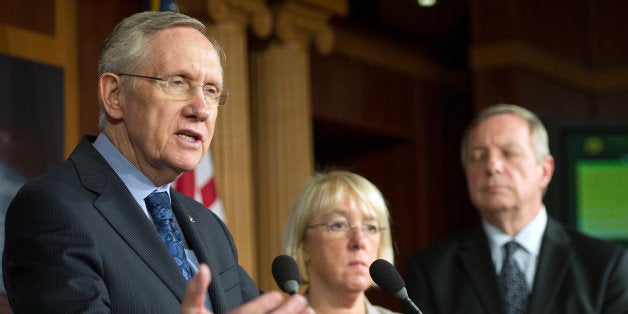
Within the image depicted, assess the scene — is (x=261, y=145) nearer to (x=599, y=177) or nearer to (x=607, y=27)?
(x=599, y=177)

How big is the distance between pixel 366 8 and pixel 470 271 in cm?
543

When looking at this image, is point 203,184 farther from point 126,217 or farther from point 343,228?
point 126,217

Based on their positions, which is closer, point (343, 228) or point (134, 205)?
point (134, 205)

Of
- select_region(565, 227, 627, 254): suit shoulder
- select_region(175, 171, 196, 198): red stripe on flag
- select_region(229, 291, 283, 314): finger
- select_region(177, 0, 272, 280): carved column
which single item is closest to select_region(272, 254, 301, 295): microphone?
select_region(229, 291, 283, 314): finger

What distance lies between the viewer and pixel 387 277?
2.95 meters

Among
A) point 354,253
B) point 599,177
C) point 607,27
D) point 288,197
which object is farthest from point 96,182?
point 607,27

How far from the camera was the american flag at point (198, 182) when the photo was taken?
5219 millimetres

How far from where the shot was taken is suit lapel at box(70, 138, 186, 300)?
2.23 metres

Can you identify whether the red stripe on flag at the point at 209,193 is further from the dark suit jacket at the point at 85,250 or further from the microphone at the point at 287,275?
the dark suit jacket at the point at 85,250

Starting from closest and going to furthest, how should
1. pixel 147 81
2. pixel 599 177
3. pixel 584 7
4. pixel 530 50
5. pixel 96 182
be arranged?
1. pixel 96 182
2. pixel 147 81
3. pixel 599 177
4. pixel 530 50
5. pixel 584 7

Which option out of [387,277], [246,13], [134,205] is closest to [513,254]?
[387,277]

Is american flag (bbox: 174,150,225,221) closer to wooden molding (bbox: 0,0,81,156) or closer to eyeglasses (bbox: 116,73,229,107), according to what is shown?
wooden molding (bbox: 0,0,81,156)

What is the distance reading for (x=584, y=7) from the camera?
986cm

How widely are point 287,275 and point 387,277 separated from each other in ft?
0.89
